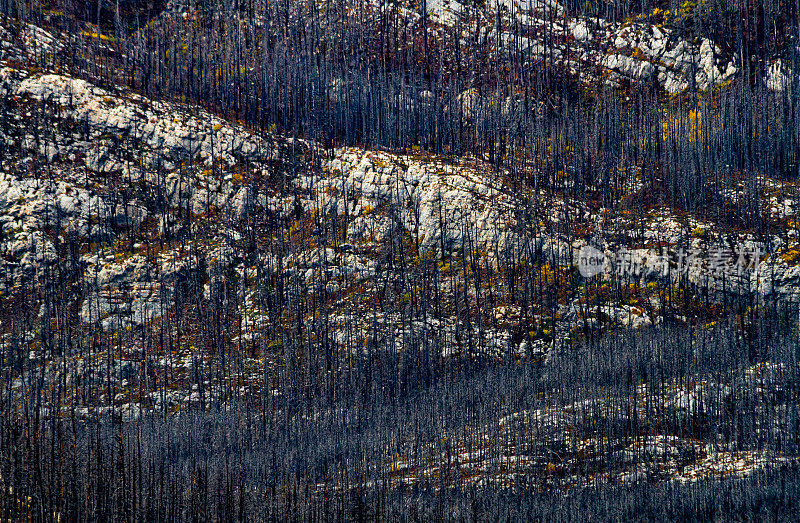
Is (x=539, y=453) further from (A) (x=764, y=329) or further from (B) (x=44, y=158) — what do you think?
(B) (x=44, y=158)

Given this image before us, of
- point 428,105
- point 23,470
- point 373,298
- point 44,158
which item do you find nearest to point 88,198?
point 44,158

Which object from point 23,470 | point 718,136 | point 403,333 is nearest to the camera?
point 23,470

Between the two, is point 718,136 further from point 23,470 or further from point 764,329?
point 23,470

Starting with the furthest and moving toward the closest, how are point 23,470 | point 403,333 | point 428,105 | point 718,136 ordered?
1. point 428,105
2. point 718,136
3. point 403,333
4. point 23,470

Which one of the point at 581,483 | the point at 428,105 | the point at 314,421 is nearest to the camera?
the point at 581,483

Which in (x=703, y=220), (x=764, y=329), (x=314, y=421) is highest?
(x=703, y=220)

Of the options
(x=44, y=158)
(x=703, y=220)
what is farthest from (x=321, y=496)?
(x=703, y=220)

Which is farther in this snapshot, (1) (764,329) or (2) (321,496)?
(1) (764,329)

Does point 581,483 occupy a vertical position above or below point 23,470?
below

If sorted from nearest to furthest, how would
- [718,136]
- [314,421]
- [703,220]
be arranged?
[314,421] < [703,220] < [718,136]
